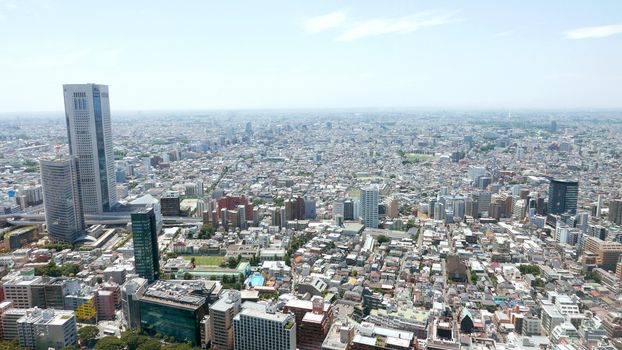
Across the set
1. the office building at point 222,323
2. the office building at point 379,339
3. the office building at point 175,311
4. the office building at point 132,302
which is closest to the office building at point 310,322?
the office building at point 379,339

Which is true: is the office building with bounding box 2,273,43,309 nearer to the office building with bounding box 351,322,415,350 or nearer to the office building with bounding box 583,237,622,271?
the office building with bounding box 351,322,415,350

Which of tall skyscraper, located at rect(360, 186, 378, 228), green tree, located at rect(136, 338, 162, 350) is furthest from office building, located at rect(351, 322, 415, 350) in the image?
→ tall skyscraper, located at rect(360, 186, 378, 228)

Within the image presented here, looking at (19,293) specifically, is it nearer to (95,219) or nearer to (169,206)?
(95,219)

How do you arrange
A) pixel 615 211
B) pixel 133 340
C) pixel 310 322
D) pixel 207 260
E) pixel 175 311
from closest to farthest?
pixel 310 322
pixel 133 340
pixel 175 311
pixel 207 260
pixel 615 211

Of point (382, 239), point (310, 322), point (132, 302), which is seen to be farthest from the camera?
point (382, 239)

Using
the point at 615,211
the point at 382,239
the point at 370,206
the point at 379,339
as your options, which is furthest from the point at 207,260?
the point at 615,211

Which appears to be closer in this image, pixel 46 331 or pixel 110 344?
pixel 110 344

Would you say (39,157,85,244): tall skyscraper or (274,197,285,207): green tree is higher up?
(39,157,85,244): tall skyscraper

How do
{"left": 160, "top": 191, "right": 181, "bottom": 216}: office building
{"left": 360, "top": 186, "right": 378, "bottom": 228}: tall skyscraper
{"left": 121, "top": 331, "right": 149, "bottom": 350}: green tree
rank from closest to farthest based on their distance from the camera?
1. {"left": 121, "top": 331, "right": 149, "bottom": 350}: green tree
2. {"left": 360, "top": 186, "right": 378, "bottom": 228}: tall skyscraper
3. {"left": 160, "top": 191, "right": 181, "bottom": 216}: office building
